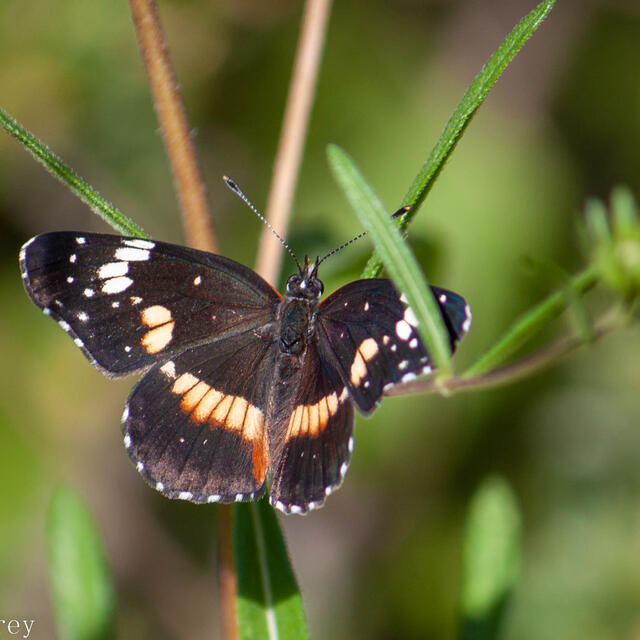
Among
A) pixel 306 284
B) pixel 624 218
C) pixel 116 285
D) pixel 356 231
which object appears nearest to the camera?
pixel 624 218

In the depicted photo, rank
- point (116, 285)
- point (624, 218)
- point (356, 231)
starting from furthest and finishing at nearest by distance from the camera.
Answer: point (356, 231)
point (116, 285)
point (624, 218)

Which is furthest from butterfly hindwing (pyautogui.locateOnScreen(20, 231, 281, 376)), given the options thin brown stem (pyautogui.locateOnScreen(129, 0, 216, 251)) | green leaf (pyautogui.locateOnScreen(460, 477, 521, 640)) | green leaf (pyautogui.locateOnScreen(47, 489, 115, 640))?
green leaf (pyautogui.locateOnScreen(460, 477, 521, 640))

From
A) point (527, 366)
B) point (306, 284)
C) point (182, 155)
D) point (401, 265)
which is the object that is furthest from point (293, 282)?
point (527, 366)

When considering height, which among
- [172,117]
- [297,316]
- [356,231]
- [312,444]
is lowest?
[312,444]

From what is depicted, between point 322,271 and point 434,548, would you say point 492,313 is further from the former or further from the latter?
point 322,271

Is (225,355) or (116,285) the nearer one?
(116,285)

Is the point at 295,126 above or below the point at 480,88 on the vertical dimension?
above

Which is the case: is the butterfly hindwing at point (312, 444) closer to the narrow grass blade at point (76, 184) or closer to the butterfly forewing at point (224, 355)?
the butterfly forewing at point (224, 355)

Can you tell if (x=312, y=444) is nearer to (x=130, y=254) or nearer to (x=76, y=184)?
(x=130, y=254)

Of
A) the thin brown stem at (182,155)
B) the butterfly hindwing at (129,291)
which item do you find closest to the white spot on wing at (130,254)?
the butterfly hindwing at (129,291)
